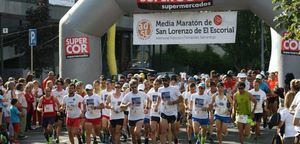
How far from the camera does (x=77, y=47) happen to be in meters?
19.5

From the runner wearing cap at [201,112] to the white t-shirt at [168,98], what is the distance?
1.67 ft

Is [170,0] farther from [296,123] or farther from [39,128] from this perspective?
[296,123]

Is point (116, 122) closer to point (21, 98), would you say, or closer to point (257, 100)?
point (21, 98)

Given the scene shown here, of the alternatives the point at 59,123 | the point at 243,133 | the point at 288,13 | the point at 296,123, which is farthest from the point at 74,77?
the point at 296,123

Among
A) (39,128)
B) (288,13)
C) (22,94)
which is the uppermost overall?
(288,13)

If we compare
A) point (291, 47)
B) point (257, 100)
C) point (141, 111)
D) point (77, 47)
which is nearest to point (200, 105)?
point (141, 111)

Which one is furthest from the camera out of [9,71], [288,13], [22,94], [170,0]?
[9,71]

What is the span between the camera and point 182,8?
19.2 meters

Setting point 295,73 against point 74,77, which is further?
point 74,77

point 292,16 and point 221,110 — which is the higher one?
point 292,16

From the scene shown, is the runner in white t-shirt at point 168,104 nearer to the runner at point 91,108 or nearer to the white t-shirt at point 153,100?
the white t-shirt at point 153,100

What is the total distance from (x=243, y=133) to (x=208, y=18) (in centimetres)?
597

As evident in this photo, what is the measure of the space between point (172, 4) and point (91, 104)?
5720 millimetres

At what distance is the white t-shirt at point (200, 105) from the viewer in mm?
14867
